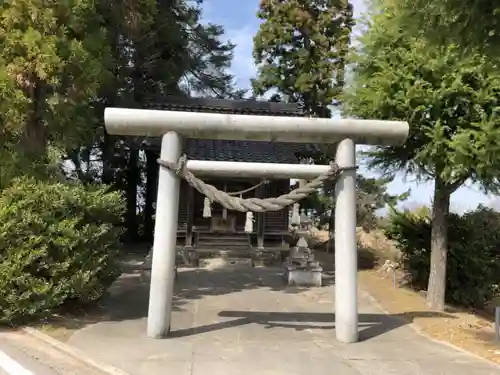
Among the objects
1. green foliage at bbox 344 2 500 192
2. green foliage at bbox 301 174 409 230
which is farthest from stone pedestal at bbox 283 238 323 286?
green foliage at bbox 301 174 409 230

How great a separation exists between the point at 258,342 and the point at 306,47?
50.3 ft

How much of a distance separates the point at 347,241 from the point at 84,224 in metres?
4.43

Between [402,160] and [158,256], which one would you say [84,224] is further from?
[402,160]

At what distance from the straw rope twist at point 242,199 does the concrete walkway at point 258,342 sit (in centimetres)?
204

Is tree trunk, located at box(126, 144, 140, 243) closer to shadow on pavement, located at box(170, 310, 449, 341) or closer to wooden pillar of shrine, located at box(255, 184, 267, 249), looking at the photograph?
wooden pillar of shrine, located at box(255, 184, 267, 249)

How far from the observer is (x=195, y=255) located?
16516 mm

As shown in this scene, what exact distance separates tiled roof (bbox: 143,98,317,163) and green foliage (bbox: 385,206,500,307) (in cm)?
565

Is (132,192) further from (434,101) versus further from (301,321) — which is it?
(434,101)

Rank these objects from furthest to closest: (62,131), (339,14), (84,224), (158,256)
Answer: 1. (339,14)
2. (62,131)
3. (84,224)
4. (158,256)

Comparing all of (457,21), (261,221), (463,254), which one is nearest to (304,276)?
(463,254)

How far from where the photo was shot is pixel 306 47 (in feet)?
66.2

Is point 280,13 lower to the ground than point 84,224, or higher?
higher

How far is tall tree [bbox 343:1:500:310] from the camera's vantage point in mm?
8758

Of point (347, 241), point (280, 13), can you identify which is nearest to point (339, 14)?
point (280, 13)
